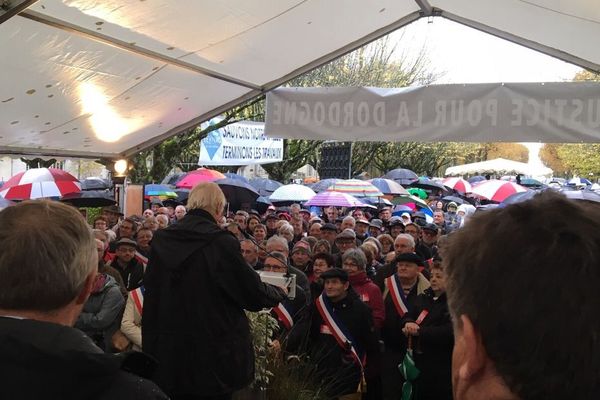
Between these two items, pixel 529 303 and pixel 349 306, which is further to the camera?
pixel 349 306

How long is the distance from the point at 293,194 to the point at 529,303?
1444 cm

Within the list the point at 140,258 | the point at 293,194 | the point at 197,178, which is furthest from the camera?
the point at 293,194

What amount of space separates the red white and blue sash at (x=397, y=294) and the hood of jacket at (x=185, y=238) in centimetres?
228

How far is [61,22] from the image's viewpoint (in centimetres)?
421

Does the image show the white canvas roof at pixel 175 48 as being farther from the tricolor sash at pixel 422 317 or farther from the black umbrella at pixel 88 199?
the black umbrella at pixel 88 199

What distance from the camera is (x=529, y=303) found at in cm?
87

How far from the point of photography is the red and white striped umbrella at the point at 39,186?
1048 centimetres

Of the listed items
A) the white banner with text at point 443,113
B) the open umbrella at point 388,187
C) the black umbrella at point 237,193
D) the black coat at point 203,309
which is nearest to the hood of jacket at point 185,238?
the black coat at point 203,309

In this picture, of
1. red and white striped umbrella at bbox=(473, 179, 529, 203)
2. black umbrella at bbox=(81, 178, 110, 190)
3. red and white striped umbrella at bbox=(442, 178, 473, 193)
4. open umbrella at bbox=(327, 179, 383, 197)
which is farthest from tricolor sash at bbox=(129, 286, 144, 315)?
red and white striped umbrella at bbox=(442, 178, 473, 193)

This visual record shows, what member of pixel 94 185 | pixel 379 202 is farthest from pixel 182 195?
pixel 379 202

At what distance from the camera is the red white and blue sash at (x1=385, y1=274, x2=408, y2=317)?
5042mm

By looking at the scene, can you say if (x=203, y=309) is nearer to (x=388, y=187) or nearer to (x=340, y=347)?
(x=340, y=347)

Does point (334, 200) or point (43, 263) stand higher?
point (43, 263)

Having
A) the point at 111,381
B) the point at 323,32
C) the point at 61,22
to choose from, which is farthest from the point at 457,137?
the point at 111,381
